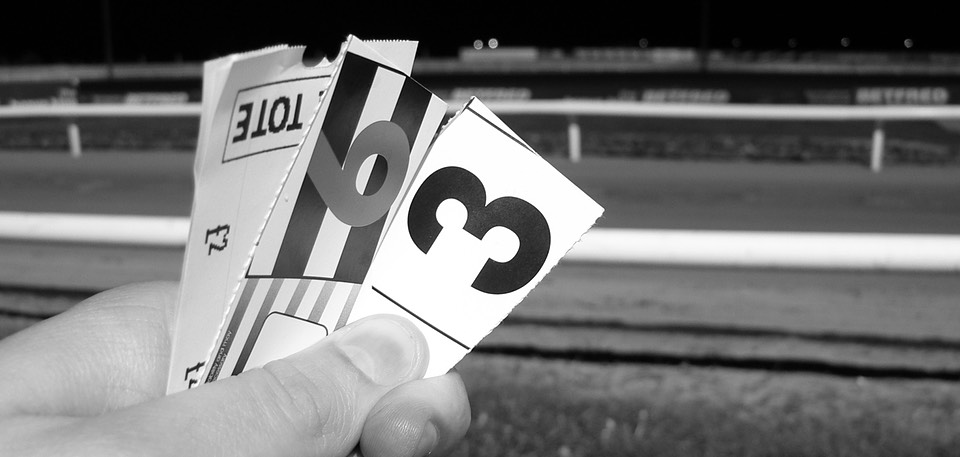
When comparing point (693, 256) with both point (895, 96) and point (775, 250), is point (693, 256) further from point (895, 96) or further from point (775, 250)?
point (895, 96)

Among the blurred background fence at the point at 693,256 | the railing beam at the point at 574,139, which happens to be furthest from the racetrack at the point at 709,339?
the railing beam at the point at 574,139

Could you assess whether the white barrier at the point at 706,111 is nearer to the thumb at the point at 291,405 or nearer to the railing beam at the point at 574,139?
the railing beam at the point at 574,139

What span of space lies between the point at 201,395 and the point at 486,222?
454 mm

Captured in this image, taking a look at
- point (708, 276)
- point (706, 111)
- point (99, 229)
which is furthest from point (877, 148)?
point (99, 229)

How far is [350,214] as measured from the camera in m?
1.14

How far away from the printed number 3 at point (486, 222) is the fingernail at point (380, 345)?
12 centimetres

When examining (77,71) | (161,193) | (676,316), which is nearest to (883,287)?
(676,316)

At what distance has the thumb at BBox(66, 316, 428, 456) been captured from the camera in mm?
957

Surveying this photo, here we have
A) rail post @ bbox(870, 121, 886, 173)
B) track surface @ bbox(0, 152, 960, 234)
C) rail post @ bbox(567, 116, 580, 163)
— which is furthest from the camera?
rail post @ bbox(567, 116, 580, 163)

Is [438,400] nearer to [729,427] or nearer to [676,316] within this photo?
[729,427]

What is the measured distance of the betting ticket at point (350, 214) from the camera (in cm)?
110

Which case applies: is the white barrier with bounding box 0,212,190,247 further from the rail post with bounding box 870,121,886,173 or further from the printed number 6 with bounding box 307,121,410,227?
the rail post with bounding box 870,121,886,173

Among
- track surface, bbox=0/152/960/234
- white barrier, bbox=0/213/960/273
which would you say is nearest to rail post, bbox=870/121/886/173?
track surface, bbox=0/152/960/234

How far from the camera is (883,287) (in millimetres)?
4988
